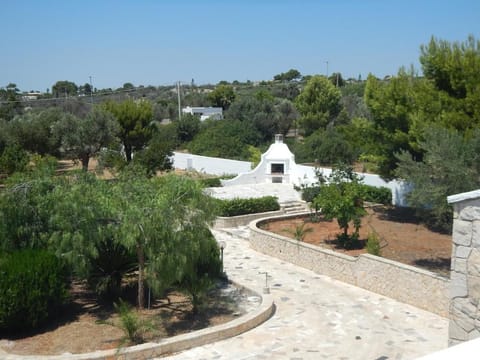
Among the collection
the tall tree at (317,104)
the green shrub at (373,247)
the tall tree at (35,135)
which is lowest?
the green shrub at (373,247)

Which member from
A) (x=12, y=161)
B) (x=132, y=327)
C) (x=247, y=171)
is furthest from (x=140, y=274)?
(x=247, y=171)

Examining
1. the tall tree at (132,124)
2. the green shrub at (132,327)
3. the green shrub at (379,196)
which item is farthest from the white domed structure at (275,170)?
the green shrub at (132,327)

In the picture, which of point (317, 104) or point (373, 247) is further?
point (317, 104)

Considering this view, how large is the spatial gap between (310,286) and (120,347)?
18.8ft

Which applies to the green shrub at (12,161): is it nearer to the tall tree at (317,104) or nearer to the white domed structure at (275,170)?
the white domed structure at (275,170)

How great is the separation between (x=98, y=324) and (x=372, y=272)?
6472mm

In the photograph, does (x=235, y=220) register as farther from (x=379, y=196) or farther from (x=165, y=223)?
(x=165, y=223)

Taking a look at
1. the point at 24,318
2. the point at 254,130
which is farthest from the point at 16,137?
the point at 24,318

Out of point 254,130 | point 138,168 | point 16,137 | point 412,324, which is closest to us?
point 412,324

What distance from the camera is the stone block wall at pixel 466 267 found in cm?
612

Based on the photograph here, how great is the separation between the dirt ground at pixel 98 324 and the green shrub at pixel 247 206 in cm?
831

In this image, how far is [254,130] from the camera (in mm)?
43344

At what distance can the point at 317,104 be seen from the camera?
4844 centimetres

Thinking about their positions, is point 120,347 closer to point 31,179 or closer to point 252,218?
point 31,179
